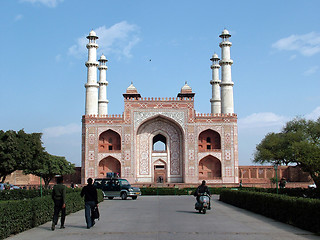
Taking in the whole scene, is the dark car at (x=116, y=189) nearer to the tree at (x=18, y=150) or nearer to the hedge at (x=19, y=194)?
the hedge at (x=19, y=194)

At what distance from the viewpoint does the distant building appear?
39.4m

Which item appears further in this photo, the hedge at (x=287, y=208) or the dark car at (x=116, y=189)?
the dark car at (x=116, y=189)

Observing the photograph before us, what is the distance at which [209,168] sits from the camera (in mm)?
40688

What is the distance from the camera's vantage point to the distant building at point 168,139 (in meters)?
39.4

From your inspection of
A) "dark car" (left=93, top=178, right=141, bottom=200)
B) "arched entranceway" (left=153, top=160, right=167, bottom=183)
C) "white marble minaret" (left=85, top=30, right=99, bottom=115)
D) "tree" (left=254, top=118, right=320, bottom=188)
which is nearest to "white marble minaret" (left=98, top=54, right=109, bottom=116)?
"white marble minaret" (left=85, top=30, right=99, bottom=115)

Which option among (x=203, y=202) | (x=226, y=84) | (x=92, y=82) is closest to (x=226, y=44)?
(x=226, y=84)

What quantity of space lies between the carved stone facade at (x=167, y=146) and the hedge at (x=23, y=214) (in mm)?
27935

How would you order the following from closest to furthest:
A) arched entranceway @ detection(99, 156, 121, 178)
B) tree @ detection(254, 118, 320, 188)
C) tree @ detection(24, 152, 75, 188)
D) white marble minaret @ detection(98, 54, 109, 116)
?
tree @ detection(254, 118, 320, 188)
tree @ detection(24, 152, 75, 188)
arched entranceway @ detection(99, 156, 121, 178)
white marble minaret @ detection(98, 54, 109, 116)

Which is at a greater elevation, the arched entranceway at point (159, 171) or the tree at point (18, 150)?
the tree at point (18, 150)

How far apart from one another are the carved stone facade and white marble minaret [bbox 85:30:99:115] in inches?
50.4

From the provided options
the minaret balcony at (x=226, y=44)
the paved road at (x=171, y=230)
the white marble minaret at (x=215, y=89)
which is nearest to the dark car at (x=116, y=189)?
the paved road at (x=171, y=230)

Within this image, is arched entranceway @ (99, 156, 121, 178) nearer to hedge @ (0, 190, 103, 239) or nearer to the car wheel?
the car wheel

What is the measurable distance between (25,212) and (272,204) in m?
7.25

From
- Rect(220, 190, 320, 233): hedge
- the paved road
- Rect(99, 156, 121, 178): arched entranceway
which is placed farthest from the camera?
Rect(99, 156, 121, 178): arched entranceway
